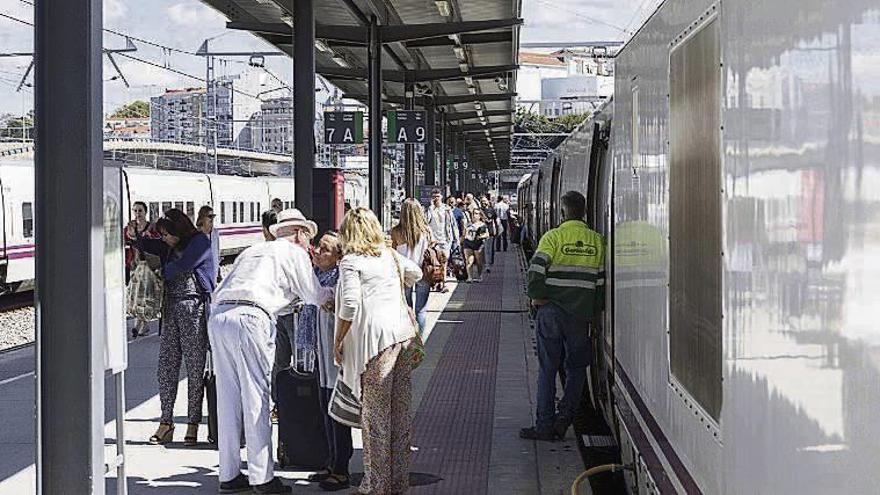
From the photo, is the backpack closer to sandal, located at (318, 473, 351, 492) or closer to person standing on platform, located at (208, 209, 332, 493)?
sandal, located at (318, 473, 351, 492)

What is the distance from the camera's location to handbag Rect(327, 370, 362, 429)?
7.89m

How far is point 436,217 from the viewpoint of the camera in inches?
809

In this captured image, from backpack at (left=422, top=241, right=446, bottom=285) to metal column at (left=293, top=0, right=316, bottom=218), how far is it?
99.4 inches

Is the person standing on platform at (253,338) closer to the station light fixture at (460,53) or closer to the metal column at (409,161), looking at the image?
the station light fixture at (460,53)

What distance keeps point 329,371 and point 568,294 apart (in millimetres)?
1949

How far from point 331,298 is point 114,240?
2.12m

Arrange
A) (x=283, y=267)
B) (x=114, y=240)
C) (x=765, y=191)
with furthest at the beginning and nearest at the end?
(x=283, y=267) → (x=114, y=240) → (x=765, y=191)

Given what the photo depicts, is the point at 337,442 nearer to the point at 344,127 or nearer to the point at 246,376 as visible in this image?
the point at 246,376

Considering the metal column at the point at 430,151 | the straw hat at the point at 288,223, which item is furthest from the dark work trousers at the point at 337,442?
the metal column at the point at 430,151

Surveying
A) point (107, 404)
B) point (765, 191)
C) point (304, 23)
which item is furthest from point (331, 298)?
point (304, 23)

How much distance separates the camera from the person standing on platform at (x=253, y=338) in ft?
26.4

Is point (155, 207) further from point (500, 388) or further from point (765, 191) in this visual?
point (765, 191)

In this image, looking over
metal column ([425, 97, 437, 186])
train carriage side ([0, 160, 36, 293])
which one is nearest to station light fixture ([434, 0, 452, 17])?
train carriage side ([0, 160, 36, 293])

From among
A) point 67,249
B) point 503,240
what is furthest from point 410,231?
point 503,240
